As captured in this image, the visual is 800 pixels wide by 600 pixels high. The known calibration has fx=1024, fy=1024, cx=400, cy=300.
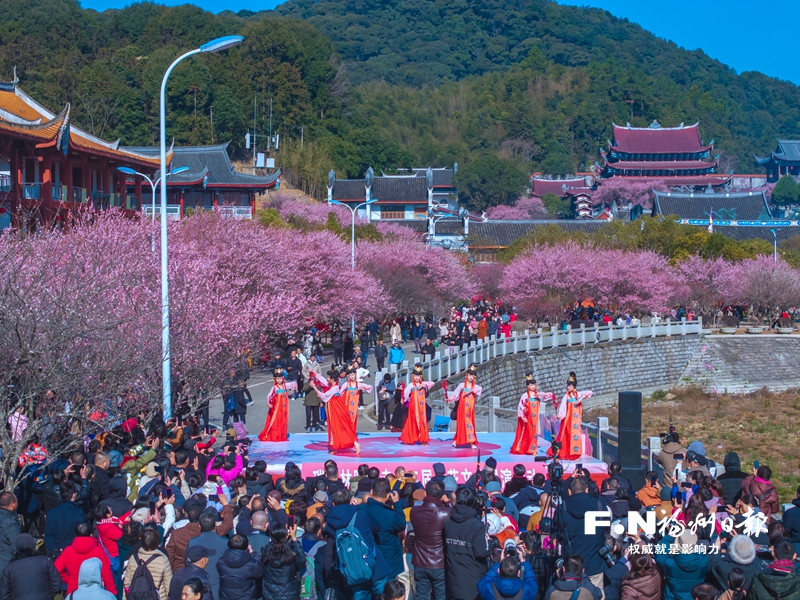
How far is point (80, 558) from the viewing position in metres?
8.22

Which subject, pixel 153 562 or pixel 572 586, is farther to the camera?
pixel 153 562

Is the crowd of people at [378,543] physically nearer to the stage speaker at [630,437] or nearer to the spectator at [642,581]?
the spectator at [642,581]

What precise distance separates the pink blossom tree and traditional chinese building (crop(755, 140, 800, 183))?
1792cm

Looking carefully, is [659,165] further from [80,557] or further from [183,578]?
[183,578]

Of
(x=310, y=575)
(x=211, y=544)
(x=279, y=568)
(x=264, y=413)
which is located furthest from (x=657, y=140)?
(x=279, y=568)

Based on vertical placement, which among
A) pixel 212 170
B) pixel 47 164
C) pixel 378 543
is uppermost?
pixel 212 170

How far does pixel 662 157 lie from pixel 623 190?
23.1 feet

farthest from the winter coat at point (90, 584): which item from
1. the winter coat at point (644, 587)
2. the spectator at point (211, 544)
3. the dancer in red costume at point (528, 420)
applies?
the dancer in red costume at point (528, 420)

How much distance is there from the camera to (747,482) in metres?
11.0

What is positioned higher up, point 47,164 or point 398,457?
point 47,164

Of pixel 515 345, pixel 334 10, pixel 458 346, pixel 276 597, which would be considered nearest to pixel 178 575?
pixel 276 597

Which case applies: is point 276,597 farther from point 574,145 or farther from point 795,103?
point 795,103

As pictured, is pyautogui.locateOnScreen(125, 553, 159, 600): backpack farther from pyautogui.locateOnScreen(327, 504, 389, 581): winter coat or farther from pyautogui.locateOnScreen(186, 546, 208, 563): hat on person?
pyautogui.locateOnScreen(327, 504, 389, 581): winter coat

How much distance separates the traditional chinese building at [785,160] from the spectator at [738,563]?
103 metres
